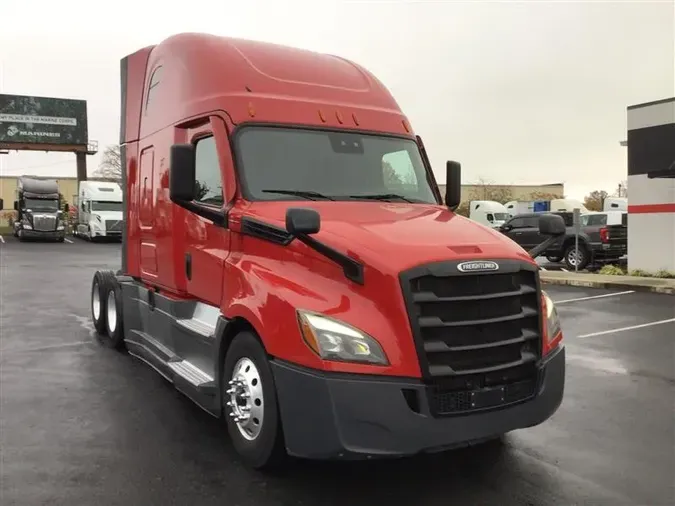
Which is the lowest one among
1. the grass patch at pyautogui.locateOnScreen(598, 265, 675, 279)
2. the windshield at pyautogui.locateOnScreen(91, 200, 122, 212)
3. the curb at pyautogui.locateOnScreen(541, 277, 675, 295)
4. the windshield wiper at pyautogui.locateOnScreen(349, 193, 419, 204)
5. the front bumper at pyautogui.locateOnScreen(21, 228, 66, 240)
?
the curb at pyautogui.locateOnScreen(541, 277, 675, 295)

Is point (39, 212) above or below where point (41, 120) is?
below

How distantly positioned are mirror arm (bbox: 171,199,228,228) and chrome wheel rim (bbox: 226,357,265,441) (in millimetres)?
1128

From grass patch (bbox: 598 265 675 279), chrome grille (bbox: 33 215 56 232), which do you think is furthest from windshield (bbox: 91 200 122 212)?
grass patch (bbox: 598 265 675 279)

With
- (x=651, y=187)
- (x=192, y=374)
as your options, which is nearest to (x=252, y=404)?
(x=192, y=374)

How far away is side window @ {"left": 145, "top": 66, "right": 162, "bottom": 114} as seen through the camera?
6586mm

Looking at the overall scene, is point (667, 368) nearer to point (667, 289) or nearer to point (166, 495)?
point (166, 495)

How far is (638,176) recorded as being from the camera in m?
18.0

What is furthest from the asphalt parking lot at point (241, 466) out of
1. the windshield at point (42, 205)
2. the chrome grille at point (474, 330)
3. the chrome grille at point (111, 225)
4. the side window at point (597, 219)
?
the windshield at point (42, 205)

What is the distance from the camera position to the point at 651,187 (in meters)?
17.8

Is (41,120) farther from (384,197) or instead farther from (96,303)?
(384,197)

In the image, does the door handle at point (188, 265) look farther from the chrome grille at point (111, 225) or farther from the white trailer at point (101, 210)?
the chrome grille at point (111, 225)

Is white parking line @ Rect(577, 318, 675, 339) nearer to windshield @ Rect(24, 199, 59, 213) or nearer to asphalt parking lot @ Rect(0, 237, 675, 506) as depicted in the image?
asphalt parking lot @ Rect(0, 237, 675, 506)

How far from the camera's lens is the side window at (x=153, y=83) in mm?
6586

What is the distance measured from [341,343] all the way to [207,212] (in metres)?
1.87
